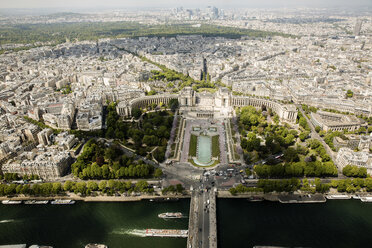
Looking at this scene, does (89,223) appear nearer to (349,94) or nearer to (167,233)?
(167,233)

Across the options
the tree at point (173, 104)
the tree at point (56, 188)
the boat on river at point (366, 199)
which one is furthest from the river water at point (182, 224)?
the tree at point (173, 104)

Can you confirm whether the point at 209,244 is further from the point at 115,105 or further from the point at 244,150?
the point at 115,105

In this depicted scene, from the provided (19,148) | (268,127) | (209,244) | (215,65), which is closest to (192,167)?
(209,244)

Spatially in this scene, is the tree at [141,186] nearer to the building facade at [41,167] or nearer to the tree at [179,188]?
the tree at [179,188]

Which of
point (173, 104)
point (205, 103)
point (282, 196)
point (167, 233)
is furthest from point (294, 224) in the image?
point (173, 104)

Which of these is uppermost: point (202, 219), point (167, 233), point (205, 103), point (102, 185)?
point (205, 103)

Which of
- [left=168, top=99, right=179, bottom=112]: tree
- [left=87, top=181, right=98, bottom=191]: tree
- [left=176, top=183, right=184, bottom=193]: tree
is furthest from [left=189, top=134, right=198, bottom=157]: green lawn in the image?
[left=87, top=181, right=98, bottom=191]: tree
